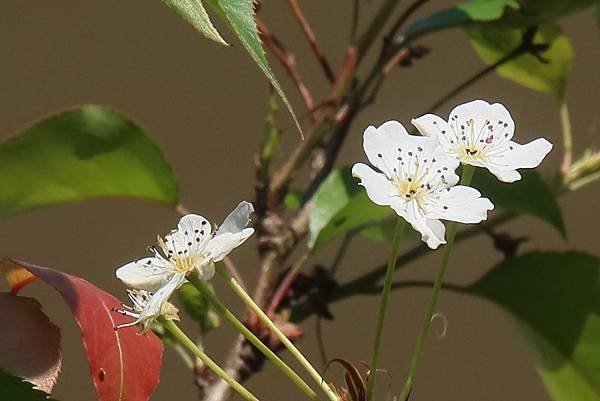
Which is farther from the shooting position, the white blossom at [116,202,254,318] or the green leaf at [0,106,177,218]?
the green leaf at [0,106,177,218]

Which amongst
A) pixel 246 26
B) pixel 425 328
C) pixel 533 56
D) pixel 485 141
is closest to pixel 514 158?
pixel 485 141

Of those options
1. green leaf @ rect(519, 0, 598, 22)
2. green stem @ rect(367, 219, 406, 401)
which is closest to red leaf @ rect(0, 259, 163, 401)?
green stem @ rect(367, 219, 406, 401)

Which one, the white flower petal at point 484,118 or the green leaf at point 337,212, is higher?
the white flower petal at point 484,118

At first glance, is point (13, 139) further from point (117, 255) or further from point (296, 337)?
point (117, 255)

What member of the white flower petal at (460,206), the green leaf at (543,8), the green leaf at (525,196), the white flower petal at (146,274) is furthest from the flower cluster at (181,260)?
the green leaf at (543,8)

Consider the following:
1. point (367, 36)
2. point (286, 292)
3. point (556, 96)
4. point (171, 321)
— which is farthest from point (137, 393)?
point (556, 96)

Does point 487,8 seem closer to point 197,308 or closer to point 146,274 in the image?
point 197,308

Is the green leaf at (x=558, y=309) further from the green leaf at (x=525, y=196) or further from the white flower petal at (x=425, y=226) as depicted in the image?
the white flower petal at (x=425, y=226)

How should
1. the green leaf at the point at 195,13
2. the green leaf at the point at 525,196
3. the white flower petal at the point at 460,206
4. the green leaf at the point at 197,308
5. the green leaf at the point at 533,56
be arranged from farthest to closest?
the green leaf at the point at 533,56 < the green leaf at the point at 525,196 < the green leaf at the point at 197,308 < the white flower petal at the point at 460,206 < the green leaf at the point at 195,13

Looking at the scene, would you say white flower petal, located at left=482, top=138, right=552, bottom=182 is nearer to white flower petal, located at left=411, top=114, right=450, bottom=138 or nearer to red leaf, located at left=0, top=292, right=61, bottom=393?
white flower petal, located at left=411, top=114, right=450, bottom=138
